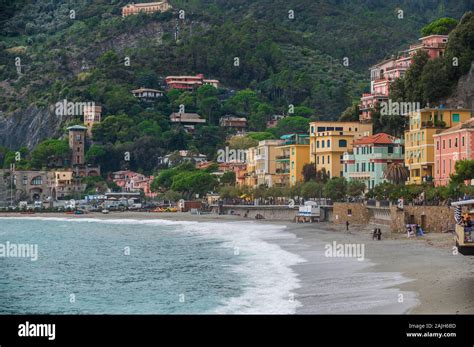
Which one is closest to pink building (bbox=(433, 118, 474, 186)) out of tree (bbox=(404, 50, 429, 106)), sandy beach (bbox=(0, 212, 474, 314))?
sandy beach (bbox=(0, 212, 474, 314))

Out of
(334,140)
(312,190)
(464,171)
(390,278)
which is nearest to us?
(390,278)

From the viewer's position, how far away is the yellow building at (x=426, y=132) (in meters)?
88.4

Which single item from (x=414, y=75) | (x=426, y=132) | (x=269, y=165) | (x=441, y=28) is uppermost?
(x=441, y=28)

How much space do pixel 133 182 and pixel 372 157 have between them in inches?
3659

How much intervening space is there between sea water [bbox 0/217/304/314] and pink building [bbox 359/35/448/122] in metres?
33.9

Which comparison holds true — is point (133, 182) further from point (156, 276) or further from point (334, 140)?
point (156, 276)

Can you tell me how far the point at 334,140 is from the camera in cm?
11269

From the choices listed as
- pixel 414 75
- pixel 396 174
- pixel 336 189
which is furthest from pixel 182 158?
pixel 396 174

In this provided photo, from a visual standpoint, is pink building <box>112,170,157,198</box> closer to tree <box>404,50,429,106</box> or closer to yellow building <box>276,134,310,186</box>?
yellow building <box>276,134,310,186</box>

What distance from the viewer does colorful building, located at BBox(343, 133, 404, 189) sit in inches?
3925

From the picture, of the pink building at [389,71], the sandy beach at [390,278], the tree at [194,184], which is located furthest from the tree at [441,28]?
the sandy beach at [390,278]

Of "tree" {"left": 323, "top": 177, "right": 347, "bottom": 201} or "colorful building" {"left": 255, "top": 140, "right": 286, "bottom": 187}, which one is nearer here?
"tree" {"left": 323, "top": 177, "right": 347, "bottom": 201}
